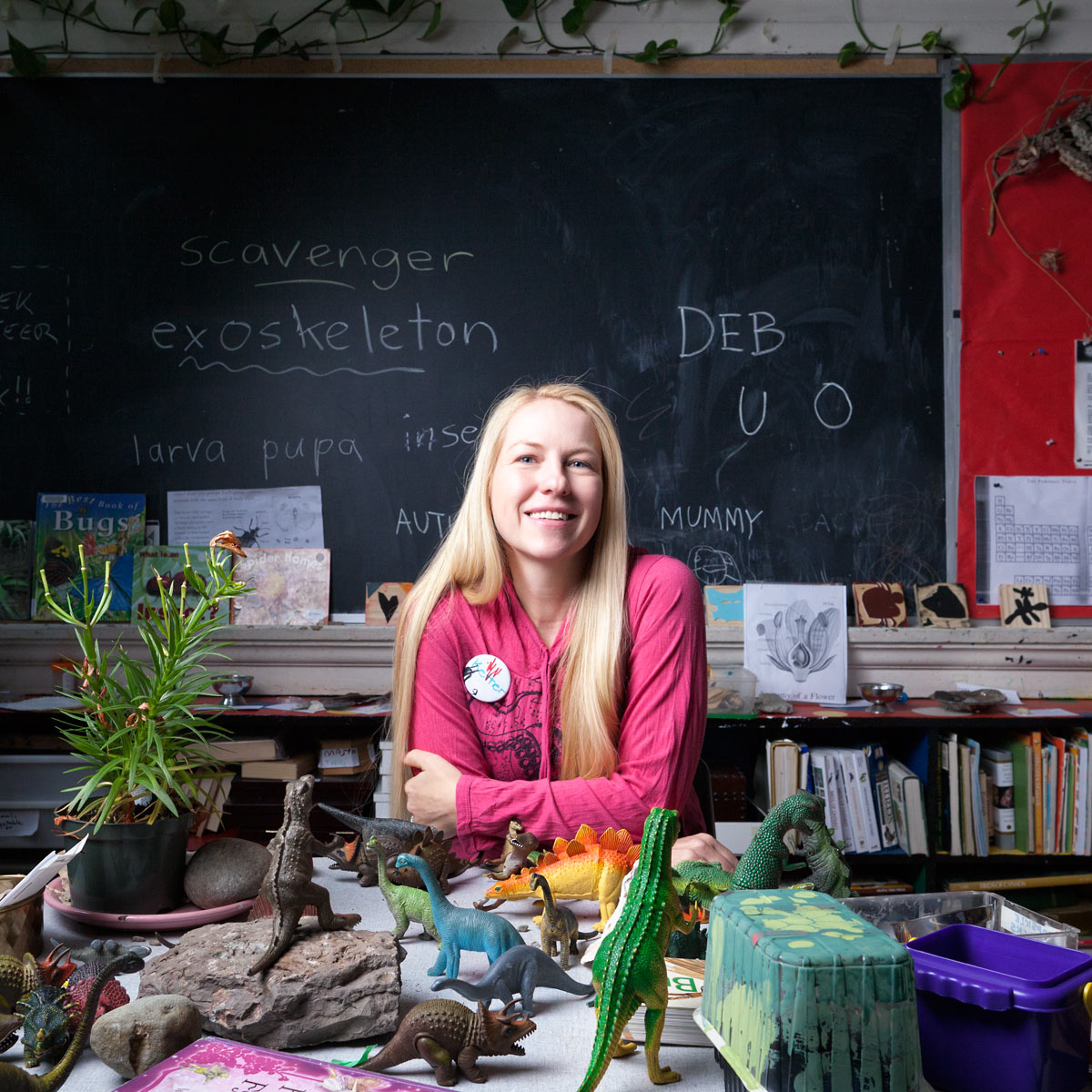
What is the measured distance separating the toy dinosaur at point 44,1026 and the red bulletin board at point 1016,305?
292 cm

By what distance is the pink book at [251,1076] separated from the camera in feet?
2.25

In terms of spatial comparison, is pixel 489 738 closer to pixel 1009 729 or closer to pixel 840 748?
pixel 840 748

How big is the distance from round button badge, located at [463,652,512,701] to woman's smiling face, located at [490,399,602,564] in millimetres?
207

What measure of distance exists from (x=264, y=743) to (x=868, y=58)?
9.51 feet

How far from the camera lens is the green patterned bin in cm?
61

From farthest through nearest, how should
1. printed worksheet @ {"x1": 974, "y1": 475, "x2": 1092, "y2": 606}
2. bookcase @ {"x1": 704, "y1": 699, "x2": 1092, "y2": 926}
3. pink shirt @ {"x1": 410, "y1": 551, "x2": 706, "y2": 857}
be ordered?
printed worksheet @ {"x1": 974, "y1": 475, "x2": 1092, "y2": 606} < bookcase @ {"x1": 704, "y1": 699, "x2": 1092, "y2": 926} < pink shirt @ {"x1": 410, "y1": 551, "x2": 706, "y2": 857}

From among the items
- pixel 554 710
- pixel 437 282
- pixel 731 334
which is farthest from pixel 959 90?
pixel 554 710

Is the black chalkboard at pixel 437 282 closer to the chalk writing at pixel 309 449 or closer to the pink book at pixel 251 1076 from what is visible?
the chalk writing at pixel 309 449

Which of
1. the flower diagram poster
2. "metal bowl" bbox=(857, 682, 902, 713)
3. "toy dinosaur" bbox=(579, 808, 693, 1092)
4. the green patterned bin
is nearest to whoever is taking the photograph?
the green patterned bin

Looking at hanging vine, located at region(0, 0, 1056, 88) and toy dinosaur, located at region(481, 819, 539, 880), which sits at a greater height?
hanging vine, located at region(0, 0, 1056, 88)

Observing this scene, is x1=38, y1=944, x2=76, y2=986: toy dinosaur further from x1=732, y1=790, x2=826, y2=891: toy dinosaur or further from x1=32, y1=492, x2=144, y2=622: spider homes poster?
x1=32, y1=492, x2=144, y2=622: spider homes poster

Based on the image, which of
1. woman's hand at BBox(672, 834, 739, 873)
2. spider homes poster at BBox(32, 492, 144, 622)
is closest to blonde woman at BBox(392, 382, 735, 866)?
woman's hand at BBox(672, 834, 739, 873)

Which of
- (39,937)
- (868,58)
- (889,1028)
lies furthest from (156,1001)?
(868,58)

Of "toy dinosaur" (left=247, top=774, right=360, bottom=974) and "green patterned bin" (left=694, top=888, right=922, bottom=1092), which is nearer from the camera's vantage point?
"green patterned bin" (left=694, top=888, right=922, bottom=1092)
